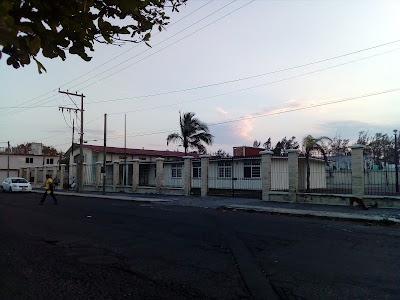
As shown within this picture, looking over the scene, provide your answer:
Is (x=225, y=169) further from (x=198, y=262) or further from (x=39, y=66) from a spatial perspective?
(x=39, y=66)

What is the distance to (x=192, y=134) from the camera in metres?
→ 41.9

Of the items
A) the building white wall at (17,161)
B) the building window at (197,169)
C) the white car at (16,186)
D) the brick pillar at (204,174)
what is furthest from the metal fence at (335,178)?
the building white wall at (17,161)

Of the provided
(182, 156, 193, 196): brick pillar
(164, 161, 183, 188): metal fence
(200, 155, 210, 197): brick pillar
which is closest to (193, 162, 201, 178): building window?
(164, 161, 183, 188): metal fence

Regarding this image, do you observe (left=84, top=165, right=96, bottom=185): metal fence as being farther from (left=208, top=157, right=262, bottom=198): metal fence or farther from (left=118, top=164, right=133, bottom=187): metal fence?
(left=208, top=157, right=262, bottom=198): metal fence

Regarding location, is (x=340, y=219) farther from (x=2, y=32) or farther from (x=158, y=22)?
(x=2, y=32)

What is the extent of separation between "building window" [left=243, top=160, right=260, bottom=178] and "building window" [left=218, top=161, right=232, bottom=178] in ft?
5.19

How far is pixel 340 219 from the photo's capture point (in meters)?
14.3

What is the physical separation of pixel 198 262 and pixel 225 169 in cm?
2786

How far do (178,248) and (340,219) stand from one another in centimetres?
819

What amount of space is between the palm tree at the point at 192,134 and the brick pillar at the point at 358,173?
82.5 ft

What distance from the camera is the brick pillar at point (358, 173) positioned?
17.6 metres

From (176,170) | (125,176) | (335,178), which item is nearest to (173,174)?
(176,170)

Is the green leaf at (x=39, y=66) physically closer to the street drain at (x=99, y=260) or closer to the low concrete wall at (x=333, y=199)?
the street drain at (x=99, y=260)

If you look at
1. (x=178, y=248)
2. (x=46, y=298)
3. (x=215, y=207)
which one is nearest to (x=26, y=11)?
(x=46, y=298)
